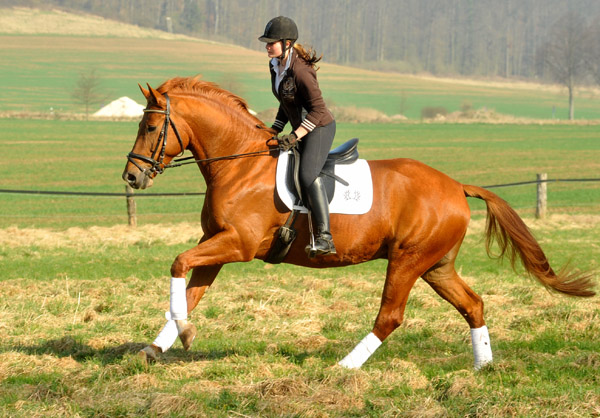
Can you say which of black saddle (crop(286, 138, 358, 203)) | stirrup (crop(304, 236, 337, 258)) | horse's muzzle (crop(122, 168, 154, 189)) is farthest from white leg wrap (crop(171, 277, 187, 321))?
black saddle (crop(286, 138, 358, 203))

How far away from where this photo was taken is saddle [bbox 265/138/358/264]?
6383mm

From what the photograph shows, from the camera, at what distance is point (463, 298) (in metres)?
6.83

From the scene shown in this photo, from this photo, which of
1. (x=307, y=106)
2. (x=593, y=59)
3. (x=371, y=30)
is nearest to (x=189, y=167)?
(x=307, y=106)

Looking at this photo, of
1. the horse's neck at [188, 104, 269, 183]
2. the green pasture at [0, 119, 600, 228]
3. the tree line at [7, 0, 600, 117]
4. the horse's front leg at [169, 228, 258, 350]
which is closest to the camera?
the horse's front leg at [169, 228, 258, 350]

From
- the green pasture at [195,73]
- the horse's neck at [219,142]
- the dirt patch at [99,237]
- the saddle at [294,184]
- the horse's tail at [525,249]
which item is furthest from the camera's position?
the green pasture at [195,73]

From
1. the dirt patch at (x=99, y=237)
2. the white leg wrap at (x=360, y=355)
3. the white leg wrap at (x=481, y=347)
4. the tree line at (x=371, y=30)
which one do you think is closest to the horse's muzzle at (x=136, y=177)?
the white leg wrap at (x=360, y=355)

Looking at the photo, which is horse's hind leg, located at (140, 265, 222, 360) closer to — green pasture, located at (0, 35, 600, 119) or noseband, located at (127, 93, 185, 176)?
noseband, located at (127, 93, 185, 176)

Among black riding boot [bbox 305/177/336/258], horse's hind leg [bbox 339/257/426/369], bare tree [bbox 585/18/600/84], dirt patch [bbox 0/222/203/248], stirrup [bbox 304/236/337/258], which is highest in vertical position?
bare tree [bbox 585/18/600/84]

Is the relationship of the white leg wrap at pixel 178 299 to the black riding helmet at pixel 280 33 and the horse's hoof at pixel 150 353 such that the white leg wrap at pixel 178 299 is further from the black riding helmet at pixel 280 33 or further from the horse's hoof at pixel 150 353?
the black riding helmet at pixel 280 33

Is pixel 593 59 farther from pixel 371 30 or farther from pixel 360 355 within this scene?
pixel 360 355

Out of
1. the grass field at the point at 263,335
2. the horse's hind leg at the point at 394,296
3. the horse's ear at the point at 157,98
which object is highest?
the horse's ear at the point at 157,98

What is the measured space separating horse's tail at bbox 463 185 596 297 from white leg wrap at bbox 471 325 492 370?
2.77ft

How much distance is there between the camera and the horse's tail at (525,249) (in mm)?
7141

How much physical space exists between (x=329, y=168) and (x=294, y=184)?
42 centimetres
